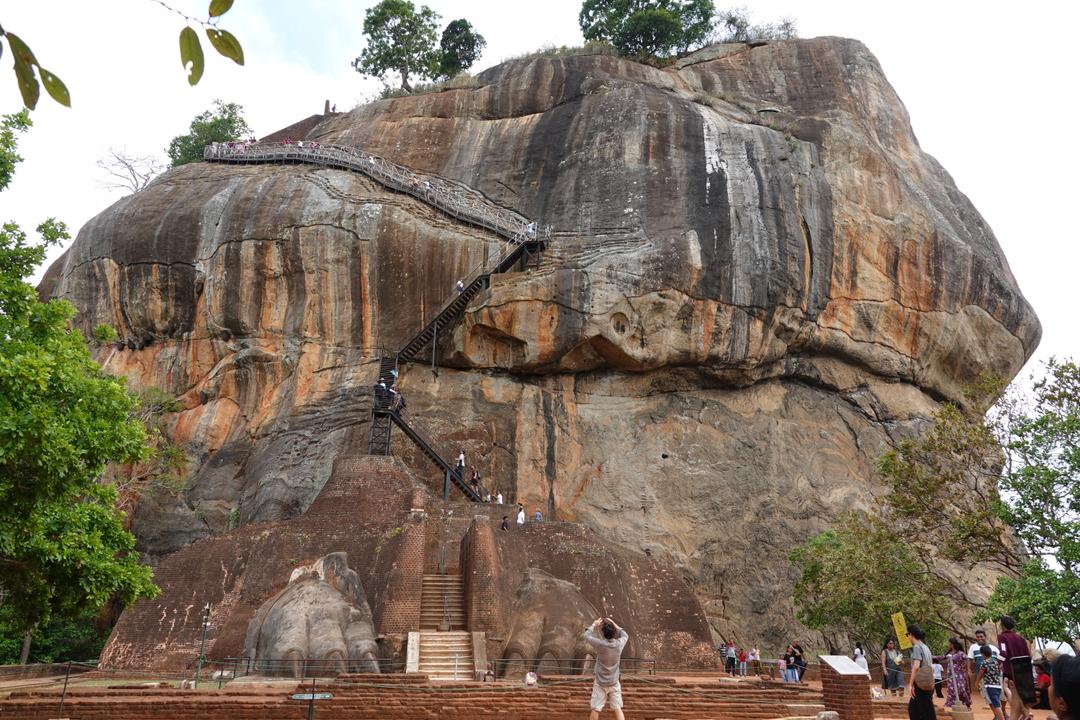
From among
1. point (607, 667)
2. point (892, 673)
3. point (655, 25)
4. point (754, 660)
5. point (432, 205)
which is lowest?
point (754, 660)

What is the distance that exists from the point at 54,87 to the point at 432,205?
2869cm

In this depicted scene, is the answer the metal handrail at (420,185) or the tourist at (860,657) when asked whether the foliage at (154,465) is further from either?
the tourist at (860,657)

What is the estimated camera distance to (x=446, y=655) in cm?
1728

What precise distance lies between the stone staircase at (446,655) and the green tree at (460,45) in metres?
34.1

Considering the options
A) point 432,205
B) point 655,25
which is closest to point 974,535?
point 432,205

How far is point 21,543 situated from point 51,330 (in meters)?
2.78

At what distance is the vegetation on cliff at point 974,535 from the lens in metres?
Result: 14.3

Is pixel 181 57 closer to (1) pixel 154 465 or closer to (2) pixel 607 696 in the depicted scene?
(2) pixel 607 696

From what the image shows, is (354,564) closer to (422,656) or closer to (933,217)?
(422,656)

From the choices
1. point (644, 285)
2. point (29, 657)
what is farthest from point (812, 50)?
point (29, 657)

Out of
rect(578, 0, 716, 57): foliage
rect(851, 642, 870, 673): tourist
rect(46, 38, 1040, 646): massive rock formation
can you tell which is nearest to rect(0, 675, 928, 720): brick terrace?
rect(851, 642, 870, 673): tourist

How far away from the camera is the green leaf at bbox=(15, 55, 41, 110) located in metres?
3.24

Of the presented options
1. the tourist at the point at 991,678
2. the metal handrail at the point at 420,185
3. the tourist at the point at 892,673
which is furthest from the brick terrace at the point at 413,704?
the metal handrail at the point at 420,185

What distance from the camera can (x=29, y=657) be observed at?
25469mm
